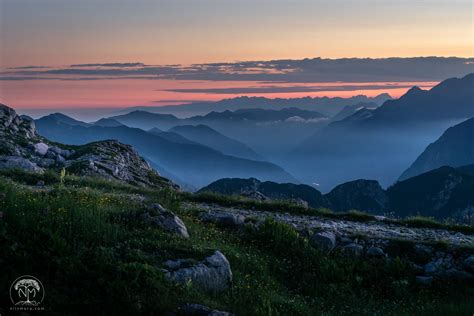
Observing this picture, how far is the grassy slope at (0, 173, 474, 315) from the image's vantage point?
13141 millimetres

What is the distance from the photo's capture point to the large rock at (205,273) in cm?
1413

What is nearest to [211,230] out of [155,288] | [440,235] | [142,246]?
[142,246]

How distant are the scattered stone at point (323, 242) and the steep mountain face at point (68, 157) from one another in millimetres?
20761

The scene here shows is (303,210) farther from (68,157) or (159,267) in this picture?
(68,157)

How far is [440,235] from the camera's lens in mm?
22609

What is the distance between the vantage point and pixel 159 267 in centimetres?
1425

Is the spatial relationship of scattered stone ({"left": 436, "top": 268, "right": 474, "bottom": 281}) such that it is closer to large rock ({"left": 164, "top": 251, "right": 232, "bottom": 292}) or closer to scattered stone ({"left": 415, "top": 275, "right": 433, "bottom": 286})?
scattered stone ({"left": 415, "top": 275, "right": 433, "bottom": 286})

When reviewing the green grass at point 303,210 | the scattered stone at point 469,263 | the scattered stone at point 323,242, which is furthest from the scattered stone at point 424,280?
the green grass at point 303,210

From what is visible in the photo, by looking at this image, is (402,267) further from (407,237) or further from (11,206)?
(11,206)

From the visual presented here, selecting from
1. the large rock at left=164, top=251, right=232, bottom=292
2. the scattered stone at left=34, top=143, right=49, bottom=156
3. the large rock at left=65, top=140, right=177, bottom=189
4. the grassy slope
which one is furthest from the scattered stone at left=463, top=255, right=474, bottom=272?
the scattered stone at left=34, top=143, right=49, bottom=156

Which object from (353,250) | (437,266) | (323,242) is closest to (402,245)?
(437,266)

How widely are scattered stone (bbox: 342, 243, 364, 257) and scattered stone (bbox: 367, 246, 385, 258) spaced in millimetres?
303

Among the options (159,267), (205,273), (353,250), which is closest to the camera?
(159,267)

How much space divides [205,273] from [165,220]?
12.2 ft
